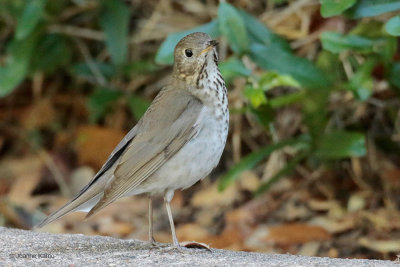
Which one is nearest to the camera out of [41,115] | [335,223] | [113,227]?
[335,223]

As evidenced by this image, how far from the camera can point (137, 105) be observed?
702cm

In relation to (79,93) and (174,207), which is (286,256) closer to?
(174,207)

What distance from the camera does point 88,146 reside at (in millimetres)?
7504

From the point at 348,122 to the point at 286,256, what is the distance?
2.73m

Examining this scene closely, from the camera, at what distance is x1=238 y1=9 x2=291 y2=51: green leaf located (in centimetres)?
581

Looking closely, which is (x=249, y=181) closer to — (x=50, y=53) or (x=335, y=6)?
(x=50, y=53)

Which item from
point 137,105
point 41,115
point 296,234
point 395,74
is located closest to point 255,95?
point 395,74

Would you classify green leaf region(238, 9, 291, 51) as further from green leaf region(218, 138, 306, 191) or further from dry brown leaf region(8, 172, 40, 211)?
dry brown leaf region(8, 172, 40, 211)

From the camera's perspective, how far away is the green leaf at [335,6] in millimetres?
4997

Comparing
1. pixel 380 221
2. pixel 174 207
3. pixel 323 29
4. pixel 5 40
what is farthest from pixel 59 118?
pixel 380 221

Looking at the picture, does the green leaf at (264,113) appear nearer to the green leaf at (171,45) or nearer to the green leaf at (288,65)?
the green leaf at (288,65)

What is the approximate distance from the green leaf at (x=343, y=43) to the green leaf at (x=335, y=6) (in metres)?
0.24

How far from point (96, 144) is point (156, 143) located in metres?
3.09

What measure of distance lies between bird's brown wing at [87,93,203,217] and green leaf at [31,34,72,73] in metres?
2.90
